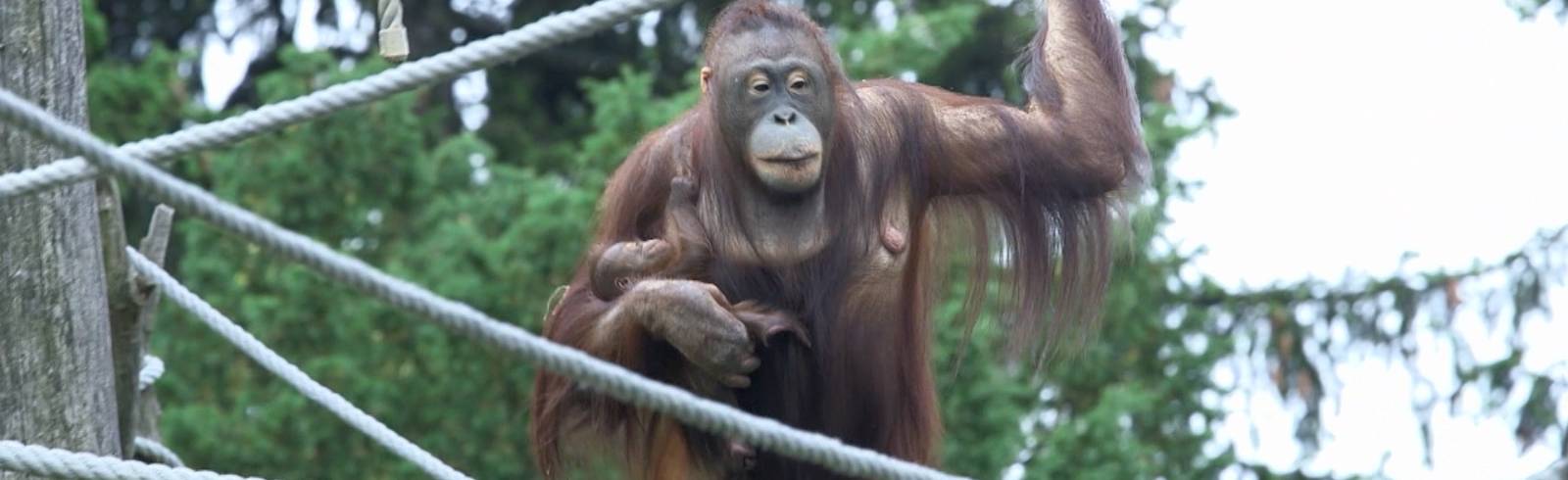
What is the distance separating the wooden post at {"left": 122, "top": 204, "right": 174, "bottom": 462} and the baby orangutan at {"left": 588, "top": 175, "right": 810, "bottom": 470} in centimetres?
74

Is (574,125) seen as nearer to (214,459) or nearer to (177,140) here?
(214,459)

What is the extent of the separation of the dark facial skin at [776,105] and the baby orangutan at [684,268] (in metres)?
0.17

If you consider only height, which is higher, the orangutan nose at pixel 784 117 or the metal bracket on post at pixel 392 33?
the metal bracket on post at pixel 392 33

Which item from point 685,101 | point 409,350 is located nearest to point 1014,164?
point 685,101

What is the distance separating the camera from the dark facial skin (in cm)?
421

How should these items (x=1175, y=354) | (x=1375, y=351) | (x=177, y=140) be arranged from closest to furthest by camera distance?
(x=177, y=140) → (x=1175, y=354) → (x=1375, y=351)

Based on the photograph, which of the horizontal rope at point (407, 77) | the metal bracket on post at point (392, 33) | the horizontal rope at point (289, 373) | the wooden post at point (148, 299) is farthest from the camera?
the horizontal rope at point (289, 373)

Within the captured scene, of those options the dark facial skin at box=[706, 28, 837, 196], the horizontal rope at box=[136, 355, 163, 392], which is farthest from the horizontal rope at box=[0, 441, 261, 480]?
the horizontal rope at box=[136, 355, 163, 392]

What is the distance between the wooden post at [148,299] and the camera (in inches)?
170

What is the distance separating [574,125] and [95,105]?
2005 millimetres

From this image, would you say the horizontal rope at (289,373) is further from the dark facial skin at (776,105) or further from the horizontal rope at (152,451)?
the dark facial skin at (776,105)

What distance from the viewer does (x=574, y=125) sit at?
10.1 meters

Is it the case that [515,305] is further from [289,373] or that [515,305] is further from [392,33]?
[392,33]

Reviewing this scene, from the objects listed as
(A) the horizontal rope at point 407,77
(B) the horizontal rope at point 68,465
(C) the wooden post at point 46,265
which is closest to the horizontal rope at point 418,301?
(A) the horizontal rope at point 407,77
